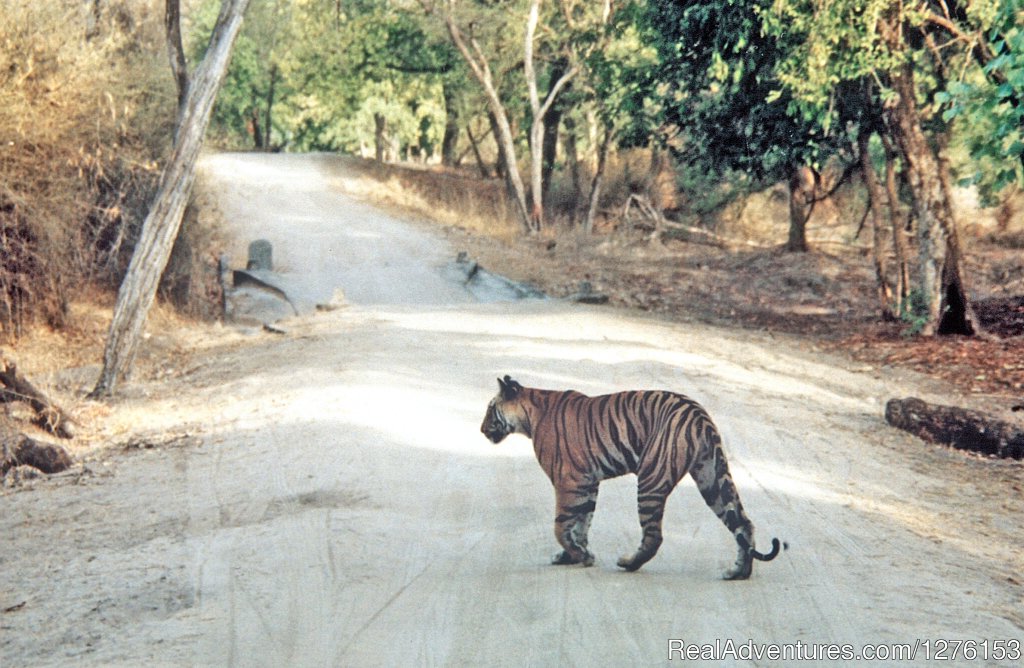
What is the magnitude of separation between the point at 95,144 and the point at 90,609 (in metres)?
12.6

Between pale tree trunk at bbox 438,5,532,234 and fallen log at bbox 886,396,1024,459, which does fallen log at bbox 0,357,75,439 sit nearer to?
fallen log at bbox 886,396,1024,459

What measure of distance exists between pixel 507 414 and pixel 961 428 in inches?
303

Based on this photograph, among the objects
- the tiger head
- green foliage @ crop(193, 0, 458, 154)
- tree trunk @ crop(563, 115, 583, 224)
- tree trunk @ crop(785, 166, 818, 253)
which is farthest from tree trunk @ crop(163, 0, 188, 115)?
tree trunk @ crop(563, 115, 583, 224)

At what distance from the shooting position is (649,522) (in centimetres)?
507

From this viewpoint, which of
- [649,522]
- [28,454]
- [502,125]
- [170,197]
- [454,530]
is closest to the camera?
[649,522]

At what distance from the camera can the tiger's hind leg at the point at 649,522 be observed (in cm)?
498

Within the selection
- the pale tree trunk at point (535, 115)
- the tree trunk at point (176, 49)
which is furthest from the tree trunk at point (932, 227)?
the pale tree trunk at point (535, 115)

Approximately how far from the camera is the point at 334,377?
12.3 m

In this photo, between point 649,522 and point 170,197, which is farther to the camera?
point 170,197

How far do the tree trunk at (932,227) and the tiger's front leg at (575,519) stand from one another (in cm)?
1322

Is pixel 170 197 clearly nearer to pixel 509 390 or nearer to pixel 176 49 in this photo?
pixel 176 49

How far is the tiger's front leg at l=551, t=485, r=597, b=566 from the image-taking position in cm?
507

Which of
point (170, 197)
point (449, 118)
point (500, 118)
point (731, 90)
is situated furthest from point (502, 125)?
point (170, 197)

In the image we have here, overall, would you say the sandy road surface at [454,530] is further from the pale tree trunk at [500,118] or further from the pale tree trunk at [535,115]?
the pale tree trunk at [535,115]
